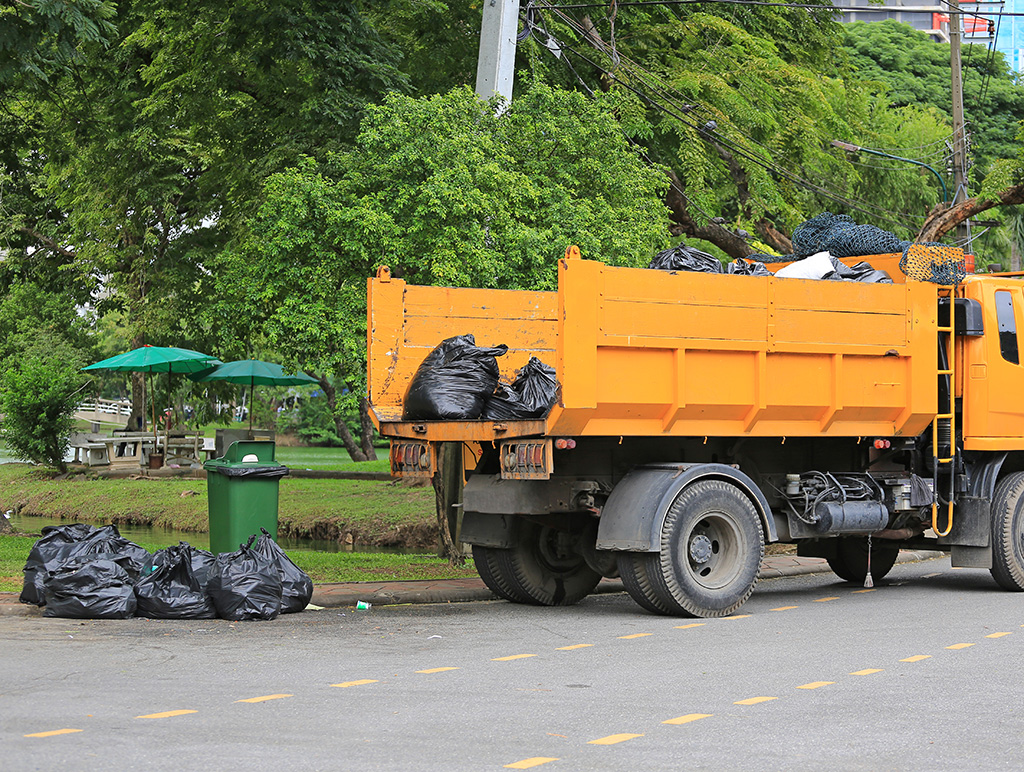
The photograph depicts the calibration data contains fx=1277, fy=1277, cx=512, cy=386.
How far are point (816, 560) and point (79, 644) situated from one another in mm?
8565

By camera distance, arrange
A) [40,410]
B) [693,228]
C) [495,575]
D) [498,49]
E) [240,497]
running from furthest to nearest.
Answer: [40,410] → [693,228] → [498,49] → [240,497] → [495,575]

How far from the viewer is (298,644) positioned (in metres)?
8.02

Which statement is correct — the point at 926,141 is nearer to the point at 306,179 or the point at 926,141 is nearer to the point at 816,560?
the point at 816,560

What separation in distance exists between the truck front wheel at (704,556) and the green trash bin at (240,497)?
132 inches

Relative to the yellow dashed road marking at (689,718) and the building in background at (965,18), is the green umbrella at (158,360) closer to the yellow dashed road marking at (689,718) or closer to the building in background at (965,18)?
the building in background at (965,18)

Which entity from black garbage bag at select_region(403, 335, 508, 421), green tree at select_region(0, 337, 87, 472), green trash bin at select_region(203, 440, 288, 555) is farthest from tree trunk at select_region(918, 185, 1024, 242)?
green tree at select_region(0, 337, 87, 472)

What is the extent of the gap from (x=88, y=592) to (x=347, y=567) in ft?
12.7

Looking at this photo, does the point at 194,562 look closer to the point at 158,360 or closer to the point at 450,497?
the point at 450,497

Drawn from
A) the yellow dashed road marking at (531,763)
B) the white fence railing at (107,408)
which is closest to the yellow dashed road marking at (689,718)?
the yellow dashed road marking at (531,763)

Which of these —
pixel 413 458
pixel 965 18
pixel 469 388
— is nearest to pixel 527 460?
pixel 469 388

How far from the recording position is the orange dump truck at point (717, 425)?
29.6 feet

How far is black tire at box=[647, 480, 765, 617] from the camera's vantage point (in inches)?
363

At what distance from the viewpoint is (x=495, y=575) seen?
10359 millimetres

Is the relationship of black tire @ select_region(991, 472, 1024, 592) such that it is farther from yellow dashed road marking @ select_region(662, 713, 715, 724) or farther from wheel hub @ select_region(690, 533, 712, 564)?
yellow dashed road marking @ select_region(662, 713, 715, 724)
